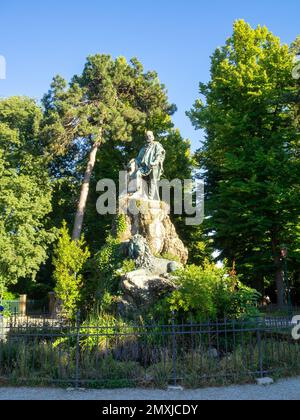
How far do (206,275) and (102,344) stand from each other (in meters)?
2.80

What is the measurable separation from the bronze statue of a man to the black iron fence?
19.0 feet

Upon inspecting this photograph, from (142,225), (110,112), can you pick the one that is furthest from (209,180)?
(142,225)

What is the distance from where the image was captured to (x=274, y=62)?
20.4m

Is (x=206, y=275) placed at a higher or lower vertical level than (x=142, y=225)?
lower

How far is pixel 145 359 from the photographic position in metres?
8.45

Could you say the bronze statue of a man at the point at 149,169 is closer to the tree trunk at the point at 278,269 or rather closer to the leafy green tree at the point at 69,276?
the leafy green tree at the point at 69,276

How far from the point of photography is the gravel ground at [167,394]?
644 centimetres

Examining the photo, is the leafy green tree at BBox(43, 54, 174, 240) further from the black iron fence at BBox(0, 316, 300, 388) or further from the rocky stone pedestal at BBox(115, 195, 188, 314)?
the black iron fence at BBox(0, 316, 300, 388)

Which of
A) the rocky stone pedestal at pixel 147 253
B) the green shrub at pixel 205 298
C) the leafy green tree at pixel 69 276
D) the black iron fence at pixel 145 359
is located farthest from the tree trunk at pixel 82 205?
the black iron fence at pixel 145 359

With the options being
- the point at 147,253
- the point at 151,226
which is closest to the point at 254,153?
the point at 151,226

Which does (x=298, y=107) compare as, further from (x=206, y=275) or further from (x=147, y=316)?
(x=147, y=316)

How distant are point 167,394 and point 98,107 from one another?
62.8 feet

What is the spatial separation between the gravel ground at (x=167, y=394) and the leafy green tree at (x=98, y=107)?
50.4 ft

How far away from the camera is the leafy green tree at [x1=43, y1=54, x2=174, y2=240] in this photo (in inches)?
903
